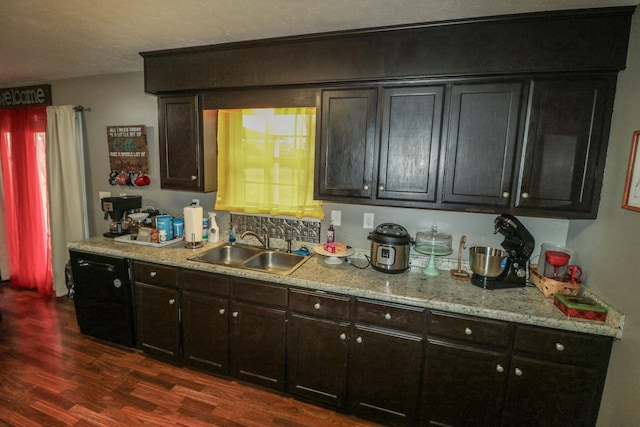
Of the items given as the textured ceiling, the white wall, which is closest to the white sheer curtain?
the textured ceiling

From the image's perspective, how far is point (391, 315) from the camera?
1823 mm

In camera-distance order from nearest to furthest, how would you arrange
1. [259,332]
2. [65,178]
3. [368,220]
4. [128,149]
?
[259,332] < [368,220] < [128,149] < [65,178]

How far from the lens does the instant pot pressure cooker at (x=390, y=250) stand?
2.06 m

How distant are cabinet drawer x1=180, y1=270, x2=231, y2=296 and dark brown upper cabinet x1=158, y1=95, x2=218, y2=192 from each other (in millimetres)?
690

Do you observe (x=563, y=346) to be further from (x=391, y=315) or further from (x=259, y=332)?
(x=259, y=332)

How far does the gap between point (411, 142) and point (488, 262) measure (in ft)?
2.89

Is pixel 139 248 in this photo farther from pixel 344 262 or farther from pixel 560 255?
pixel 560 255

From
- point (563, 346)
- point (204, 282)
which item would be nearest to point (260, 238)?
point (204, 282)

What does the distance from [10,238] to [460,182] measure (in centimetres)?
504

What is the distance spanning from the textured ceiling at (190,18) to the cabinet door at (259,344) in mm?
1789

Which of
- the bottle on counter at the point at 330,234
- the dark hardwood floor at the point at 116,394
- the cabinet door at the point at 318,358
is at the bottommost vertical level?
the dark hardwood floor at the point at 116,394

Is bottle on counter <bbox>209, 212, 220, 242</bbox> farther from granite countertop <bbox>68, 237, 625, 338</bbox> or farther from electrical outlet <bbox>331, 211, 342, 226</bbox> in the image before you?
electrical outlet <bbox>331, 211, 342, 226</bbox>

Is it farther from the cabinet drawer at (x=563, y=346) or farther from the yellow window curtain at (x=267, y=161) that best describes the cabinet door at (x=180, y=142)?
the cabinet drawer at (x=563, y=346)

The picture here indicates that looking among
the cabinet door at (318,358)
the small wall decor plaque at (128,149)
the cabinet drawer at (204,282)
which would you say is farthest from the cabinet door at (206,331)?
the small wall decor plaque at (128,149)
